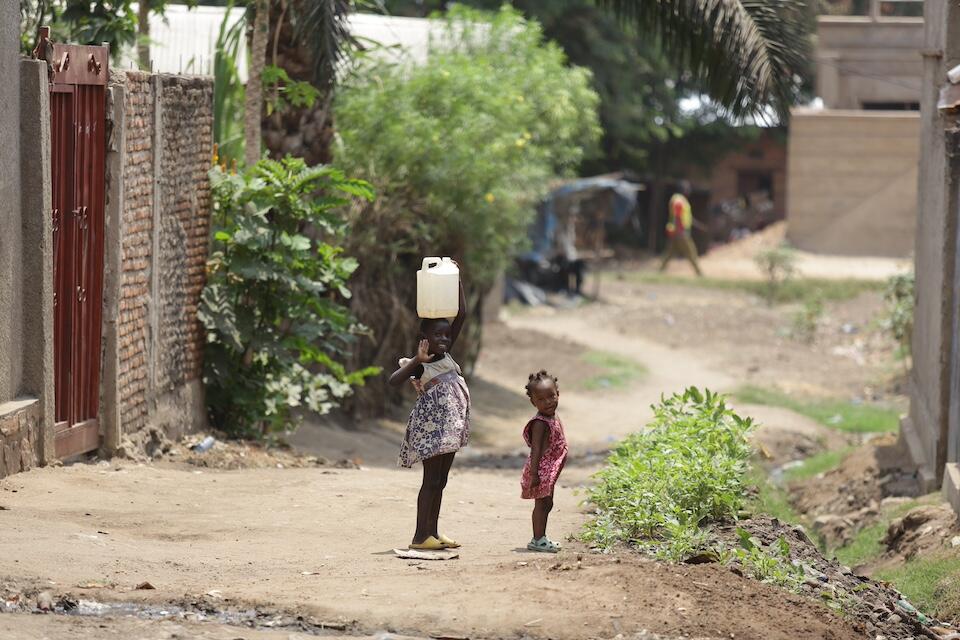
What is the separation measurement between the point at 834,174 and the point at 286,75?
1979cm

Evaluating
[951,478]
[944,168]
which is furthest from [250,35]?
[951,478]

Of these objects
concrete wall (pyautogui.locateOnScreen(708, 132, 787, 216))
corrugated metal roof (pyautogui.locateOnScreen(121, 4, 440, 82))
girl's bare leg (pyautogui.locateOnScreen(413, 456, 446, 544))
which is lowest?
girl's bare leg (pyautogui.locateOnScreen(413, 456, 446, 544))

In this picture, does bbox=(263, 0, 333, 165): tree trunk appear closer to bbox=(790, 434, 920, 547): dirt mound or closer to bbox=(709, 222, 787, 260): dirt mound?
bbox=(790, 434, 920, 547): dirt mound

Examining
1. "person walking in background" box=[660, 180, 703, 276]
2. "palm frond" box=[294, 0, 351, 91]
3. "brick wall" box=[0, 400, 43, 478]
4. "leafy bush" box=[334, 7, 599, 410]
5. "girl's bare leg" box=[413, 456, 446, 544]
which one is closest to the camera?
"girl's bare leg" box=[413, 456, 446, 544]

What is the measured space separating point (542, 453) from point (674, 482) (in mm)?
896

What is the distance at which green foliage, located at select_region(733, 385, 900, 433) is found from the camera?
1501cm

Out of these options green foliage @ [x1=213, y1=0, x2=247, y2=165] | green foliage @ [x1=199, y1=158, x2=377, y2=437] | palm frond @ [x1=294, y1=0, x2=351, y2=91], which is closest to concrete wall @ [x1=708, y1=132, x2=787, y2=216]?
green foliage @ [x1=213, y1=0, x2=247, y2=165]

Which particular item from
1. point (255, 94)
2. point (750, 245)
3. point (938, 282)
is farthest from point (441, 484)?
point (750, 245)

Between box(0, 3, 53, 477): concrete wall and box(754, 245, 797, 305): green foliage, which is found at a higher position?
box(0, 3, 53, 477): concrete wall

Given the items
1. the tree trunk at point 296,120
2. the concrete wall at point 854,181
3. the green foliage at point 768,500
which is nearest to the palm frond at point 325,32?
the tree trunk at point 296,120

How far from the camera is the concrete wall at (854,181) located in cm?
2864

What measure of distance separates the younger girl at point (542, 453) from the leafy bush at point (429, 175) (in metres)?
7.07

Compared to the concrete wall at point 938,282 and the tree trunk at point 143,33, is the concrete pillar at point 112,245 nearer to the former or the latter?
the tree trunk at point 143,33

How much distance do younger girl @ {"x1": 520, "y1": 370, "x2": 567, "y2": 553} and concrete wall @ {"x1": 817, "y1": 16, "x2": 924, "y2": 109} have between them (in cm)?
2384
